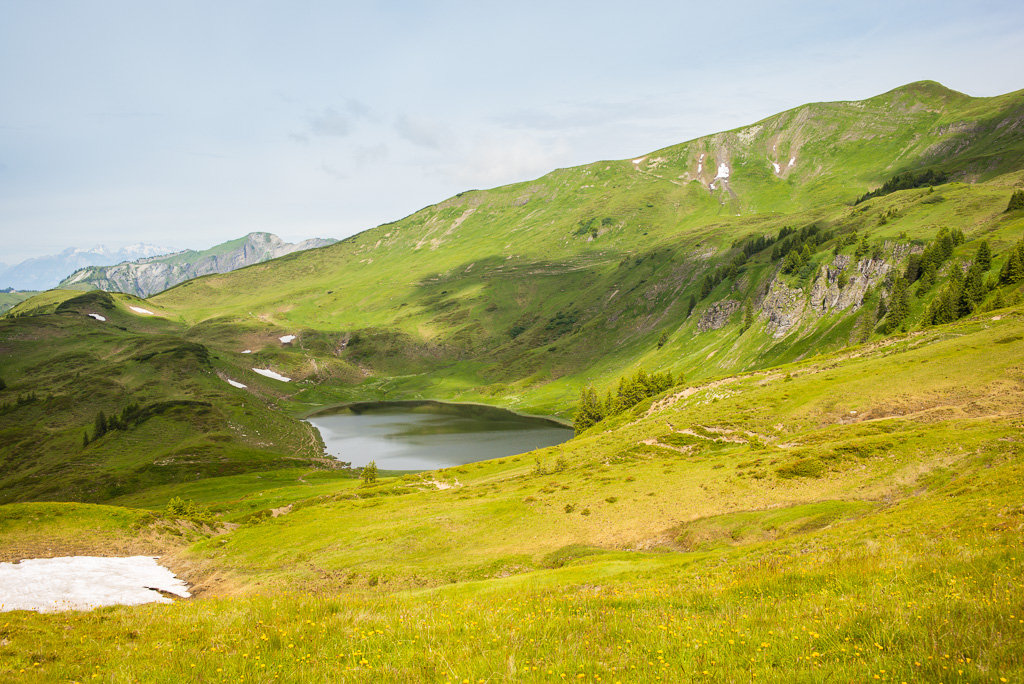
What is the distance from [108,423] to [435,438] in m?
94.1

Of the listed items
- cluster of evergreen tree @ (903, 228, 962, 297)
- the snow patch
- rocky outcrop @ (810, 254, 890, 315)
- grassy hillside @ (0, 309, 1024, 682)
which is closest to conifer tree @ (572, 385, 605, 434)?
grassy hillside @ (0, 309, 1024, 682)

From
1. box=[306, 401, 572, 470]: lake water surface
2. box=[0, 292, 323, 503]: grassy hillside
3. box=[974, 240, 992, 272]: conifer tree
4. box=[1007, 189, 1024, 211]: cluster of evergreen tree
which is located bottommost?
box=[306, 401, 572, 470]: lake water surface

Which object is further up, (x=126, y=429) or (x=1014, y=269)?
(x=1014, y=269)

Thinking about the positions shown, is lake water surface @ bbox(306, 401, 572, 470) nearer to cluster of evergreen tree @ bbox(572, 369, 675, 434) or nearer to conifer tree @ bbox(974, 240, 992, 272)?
cluster of evergreen tree @ bbox(572, 369, 675, 434)

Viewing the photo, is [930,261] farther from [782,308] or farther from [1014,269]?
[782,308]

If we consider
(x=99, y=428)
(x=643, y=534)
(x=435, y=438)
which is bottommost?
(x=435, y=438)

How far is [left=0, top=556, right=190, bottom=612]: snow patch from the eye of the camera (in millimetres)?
29125

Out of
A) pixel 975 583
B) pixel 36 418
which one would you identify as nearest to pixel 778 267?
pixel 975 583

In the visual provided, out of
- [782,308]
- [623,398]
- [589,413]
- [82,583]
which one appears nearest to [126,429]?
[82,583]

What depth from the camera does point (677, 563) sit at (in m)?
24.9

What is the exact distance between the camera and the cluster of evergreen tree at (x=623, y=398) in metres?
123

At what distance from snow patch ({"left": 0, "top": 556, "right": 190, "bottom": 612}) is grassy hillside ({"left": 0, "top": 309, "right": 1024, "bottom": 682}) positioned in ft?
13.1

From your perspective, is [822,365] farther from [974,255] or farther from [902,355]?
[974,255]

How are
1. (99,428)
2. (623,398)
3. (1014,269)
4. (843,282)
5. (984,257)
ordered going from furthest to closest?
1. (843,282)
2. (99,428)
3. (623,398)
4. (984,257)
5. (1014,269)
